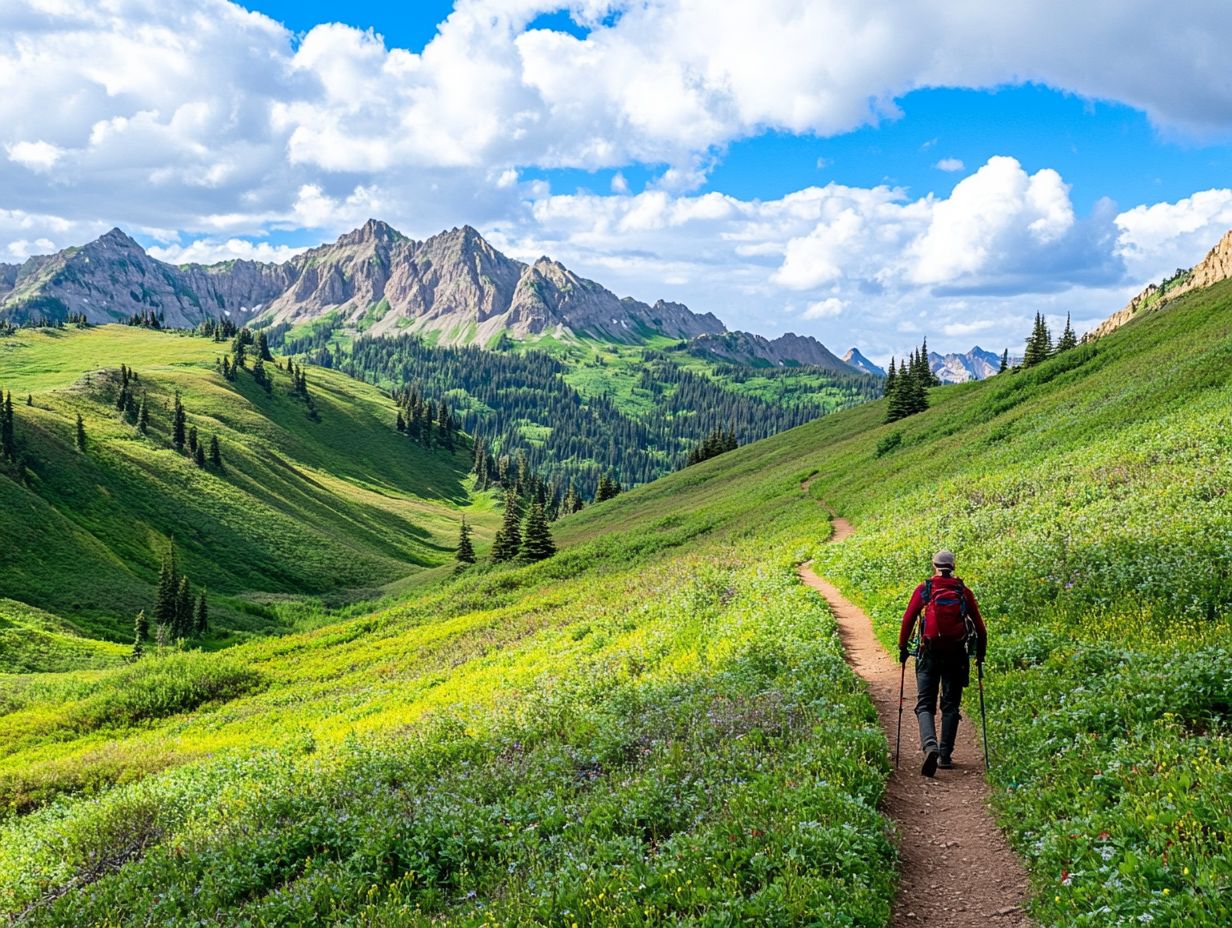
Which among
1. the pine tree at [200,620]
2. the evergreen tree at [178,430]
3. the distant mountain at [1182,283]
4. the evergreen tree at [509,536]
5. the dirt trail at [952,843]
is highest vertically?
the distant mountain at [1182,283]

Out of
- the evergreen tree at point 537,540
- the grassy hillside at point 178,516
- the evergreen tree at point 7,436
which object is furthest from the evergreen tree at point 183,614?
the evergreen tree at point 7,436

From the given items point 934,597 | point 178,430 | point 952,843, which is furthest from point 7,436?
point 952,843

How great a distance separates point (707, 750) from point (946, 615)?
14.5ft

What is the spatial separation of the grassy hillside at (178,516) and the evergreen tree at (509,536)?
969 inches

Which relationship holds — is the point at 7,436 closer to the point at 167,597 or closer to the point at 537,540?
the point at 167,597

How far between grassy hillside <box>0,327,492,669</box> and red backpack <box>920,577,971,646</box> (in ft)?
195

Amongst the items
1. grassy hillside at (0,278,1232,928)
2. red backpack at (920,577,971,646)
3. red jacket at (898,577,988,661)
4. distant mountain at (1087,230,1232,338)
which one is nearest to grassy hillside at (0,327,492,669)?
grassy hillside at (0,278,1232,928)

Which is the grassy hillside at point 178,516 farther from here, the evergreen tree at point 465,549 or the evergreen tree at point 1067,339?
the evergreen tree at point 1067,339

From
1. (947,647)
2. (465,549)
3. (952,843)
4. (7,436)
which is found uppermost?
(7,436)

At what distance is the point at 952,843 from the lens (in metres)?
8.97

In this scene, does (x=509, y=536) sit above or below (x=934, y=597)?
below

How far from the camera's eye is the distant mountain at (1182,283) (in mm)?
81688

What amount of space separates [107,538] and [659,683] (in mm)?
90984

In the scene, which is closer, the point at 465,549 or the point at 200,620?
the point at 200,620
